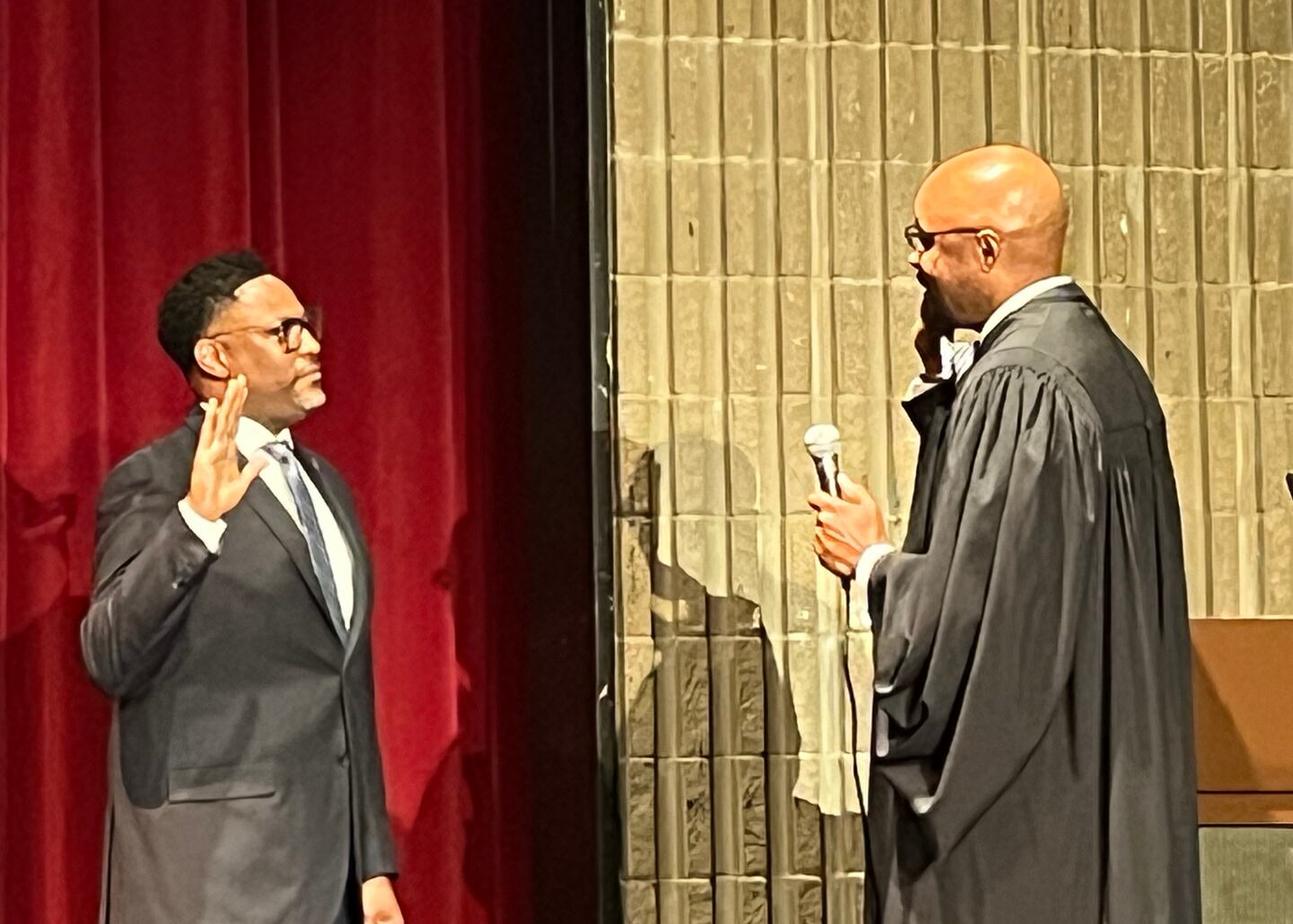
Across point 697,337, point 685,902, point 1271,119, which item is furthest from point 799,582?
point 1271,119

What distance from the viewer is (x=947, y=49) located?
12.1 feet

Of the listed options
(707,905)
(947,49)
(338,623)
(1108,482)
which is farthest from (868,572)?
(947,49)

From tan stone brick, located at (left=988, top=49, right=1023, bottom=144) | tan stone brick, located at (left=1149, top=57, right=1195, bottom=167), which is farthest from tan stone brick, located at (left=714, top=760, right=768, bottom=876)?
tan stone brick, located at (left=1149, top=57, right=1195, bottom=167)

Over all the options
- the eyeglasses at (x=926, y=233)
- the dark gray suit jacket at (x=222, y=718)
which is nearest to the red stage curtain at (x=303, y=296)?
the dark gray suit jacket at (x=222, y=718)

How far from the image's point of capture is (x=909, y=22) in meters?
3.68

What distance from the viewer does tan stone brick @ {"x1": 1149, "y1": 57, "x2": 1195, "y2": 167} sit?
12.3ft

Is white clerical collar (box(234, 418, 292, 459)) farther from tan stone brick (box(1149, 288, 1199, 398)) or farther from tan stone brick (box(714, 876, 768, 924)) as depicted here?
tan stone brick (box(1149, 288, 1199, 398))

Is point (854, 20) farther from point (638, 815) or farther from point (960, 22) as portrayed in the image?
point (638, 815)

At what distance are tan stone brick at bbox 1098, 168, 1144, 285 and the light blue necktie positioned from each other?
1.43 meters

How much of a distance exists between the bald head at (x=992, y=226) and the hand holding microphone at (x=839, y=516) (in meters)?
0.26

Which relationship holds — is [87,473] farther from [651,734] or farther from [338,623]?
[651,734]

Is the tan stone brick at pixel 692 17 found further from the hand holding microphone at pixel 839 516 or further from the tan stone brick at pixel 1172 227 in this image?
the hand holding microphone at pixel 839 516

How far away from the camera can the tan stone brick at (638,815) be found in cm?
350

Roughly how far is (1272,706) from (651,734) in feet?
3.06
